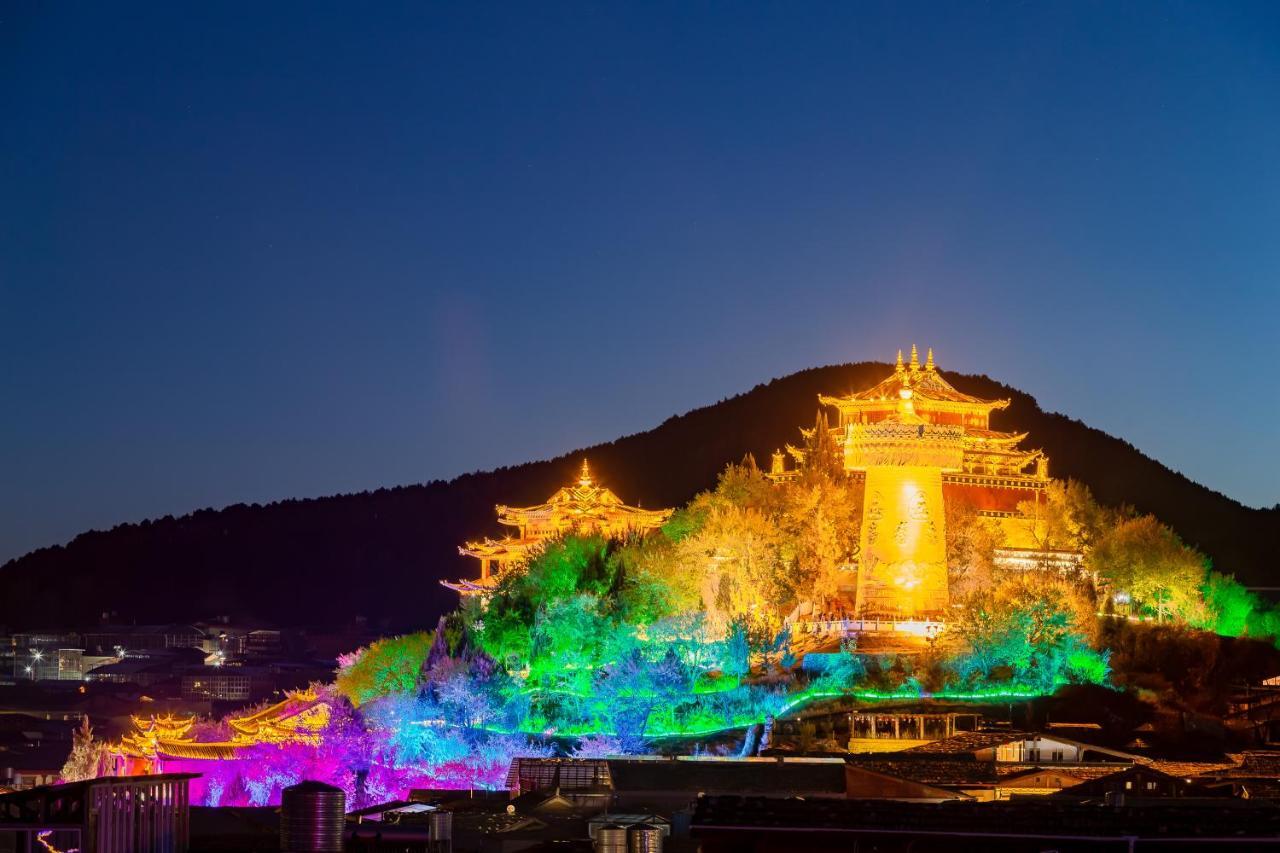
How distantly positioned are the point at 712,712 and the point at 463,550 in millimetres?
28186

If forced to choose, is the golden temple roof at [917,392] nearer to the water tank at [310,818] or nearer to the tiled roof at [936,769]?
the tiled roof at [936,769]

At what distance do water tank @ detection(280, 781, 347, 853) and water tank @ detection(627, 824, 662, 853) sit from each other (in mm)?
3840

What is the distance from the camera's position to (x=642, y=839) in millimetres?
29844

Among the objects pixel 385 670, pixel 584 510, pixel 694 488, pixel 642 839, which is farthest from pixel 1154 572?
pixel 694 488

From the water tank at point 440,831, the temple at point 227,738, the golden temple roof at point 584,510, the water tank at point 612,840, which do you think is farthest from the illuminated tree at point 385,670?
the water tank at point 612,840

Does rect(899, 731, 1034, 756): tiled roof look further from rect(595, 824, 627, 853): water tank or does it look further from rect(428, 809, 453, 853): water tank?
rect(595, 824, 627, 853): water tank

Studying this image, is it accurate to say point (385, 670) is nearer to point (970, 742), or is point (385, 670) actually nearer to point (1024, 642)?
point (1024, 642)

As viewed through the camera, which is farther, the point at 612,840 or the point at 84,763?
the point at 84,763

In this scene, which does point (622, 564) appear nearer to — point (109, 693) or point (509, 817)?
point (509, 817)

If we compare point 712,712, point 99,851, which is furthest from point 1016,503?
point 99,851

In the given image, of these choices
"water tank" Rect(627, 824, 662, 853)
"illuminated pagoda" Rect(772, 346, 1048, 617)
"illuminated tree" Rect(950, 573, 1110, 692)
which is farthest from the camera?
"illuminated pagoda" Rect(772, 346, 1048, 617)

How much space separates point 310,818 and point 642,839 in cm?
444

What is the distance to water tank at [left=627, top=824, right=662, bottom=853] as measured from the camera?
29812 mm

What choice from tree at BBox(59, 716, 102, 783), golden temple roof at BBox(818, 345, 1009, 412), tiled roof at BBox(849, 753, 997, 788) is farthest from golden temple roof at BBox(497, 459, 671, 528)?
tiled roof at BBox(849, 753, 997, 788)
